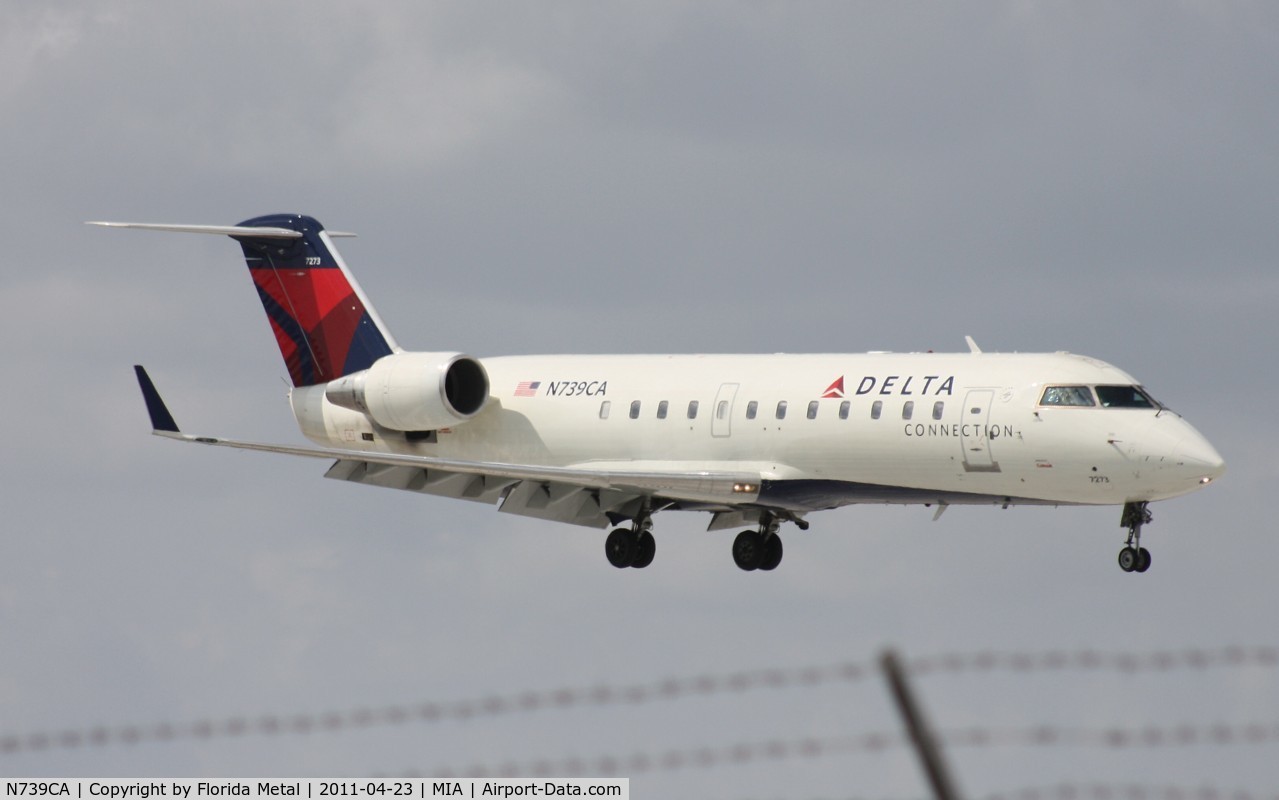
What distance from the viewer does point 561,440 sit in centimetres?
3812

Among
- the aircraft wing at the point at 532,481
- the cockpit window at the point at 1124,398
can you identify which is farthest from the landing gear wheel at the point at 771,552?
the cockpit window at the point at 1124,398

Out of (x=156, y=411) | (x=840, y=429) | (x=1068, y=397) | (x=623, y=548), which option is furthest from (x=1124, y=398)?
(x=156, y=411)

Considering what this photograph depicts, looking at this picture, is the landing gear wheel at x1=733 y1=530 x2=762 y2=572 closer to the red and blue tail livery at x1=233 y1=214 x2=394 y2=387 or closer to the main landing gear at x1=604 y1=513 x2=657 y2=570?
the main landing gear at x1=604 y1=513 x2=657 y2=570

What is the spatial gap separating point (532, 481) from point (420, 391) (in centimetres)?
307

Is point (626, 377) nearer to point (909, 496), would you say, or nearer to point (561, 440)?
point (561, 440)

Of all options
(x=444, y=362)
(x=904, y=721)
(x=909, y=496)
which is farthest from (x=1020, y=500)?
(x=904, y=721)

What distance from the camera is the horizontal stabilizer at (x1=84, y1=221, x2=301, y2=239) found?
1588 inches

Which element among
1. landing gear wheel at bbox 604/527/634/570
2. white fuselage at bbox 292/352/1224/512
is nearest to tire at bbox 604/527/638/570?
landing gear wheel at bbox 604/527/634/570

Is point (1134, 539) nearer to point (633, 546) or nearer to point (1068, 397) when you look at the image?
point (1068, 397)

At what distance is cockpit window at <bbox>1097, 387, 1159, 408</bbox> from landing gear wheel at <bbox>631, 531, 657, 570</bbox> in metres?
10.3

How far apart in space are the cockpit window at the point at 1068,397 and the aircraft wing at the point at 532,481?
18.4 ft

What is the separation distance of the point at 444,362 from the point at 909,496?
10330 millimetres

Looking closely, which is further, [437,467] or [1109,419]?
[437,467]

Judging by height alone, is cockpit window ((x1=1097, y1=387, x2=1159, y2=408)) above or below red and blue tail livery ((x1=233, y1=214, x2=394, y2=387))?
below
